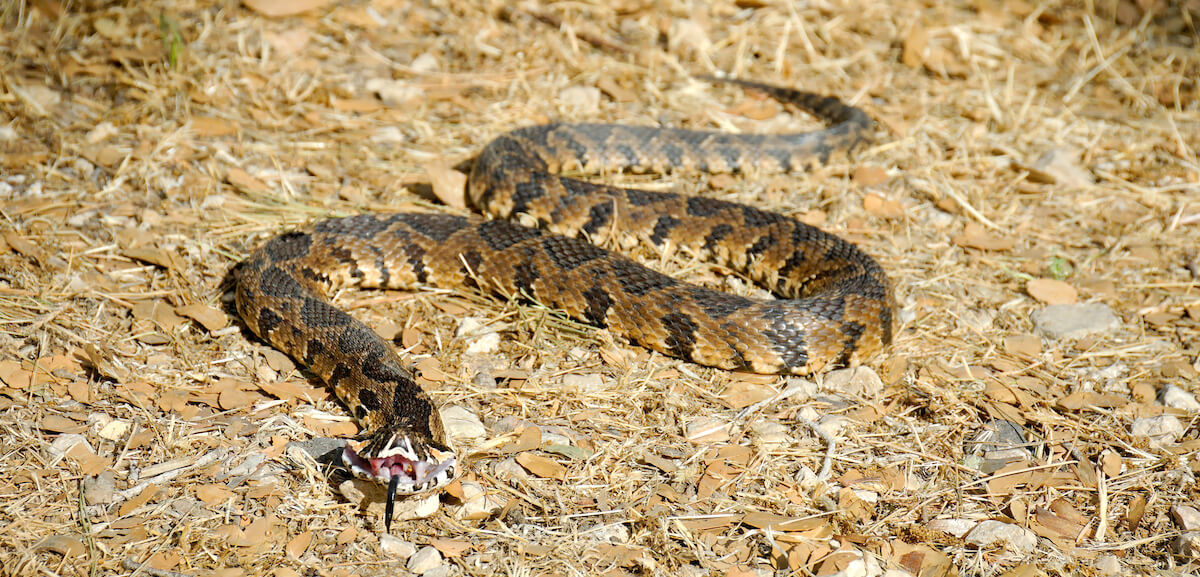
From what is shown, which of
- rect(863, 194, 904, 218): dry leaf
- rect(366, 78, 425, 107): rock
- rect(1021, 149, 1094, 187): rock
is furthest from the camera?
rect(366, 78, 425, 107): rock

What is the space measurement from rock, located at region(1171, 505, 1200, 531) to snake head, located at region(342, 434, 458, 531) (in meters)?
3.38

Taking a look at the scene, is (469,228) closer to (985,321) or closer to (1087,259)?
(985,321)

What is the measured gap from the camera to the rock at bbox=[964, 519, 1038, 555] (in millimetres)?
4426

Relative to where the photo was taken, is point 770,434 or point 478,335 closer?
point 770,434

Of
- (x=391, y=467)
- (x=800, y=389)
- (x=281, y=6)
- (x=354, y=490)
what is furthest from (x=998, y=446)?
(x=281, y=6)

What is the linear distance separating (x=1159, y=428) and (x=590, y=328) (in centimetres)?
319

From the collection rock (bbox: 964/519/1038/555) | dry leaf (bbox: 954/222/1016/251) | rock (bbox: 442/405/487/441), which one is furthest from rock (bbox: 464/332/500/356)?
dry leaf (bbox: 954/222/1016/251)

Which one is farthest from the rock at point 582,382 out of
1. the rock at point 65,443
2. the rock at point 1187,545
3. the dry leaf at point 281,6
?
the dry leaf at point 281,6

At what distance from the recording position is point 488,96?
874 cm

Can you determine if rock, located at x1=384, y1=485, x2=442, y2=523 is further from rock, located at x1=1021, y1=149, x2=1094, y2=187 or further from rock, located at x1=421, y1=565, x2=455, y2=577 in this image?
rock, located at x1=1021, y1=149, x2=1094, y2=187

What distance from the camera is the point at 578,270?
6176mm

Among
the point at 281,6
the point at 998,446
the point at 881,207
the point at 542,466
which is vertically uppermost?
the point at 281,6

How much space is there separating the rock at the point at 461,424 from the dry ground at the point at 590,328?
4 cm

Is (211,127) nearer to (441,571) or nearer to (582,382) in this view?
(582,382)
